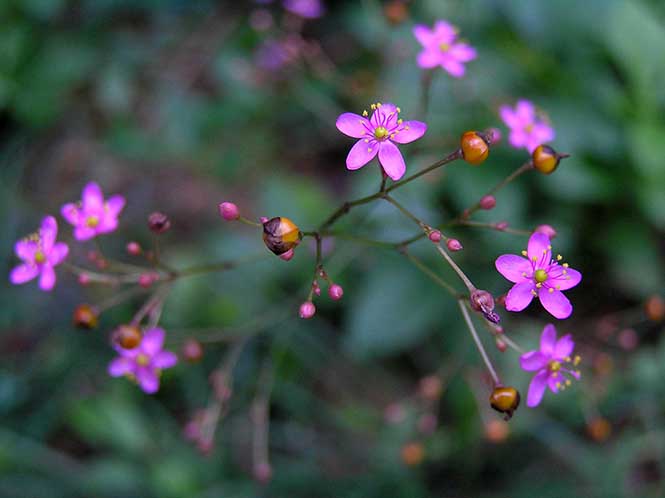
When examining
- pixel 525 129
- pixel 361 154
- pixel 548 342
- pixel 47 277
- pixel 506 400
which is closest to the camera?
pixel 506 400

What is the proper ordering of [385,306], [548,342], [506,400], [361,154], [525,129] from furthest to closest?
[385,306] → [525,129] → [548,342] → [361,154] → [506,400]

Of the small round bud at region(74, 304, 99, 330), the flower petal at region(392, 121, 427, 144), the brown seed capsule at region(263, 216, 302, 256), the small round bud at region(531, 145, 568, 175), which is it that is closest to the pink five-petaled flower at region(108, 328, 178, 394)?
the small round bud at region(74, 304, 99, 330)

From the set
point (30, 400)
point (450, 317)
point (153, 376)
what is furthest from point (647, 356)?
point (30, 400)

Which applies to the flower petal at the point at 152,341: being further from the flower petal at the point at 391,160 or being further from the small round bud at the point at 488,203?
the small round bud at the point at 488,203

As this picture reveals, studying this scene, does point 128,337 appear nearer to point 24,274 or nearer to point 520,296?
point 24,274

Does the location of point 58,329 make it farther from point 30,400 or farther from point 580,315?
point 580,315

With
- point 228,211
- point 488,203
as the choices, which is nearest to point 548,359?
point 488,203

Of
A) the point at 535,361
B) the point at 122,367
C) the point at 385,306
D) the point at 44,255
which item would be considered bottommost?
the point at 385,306
